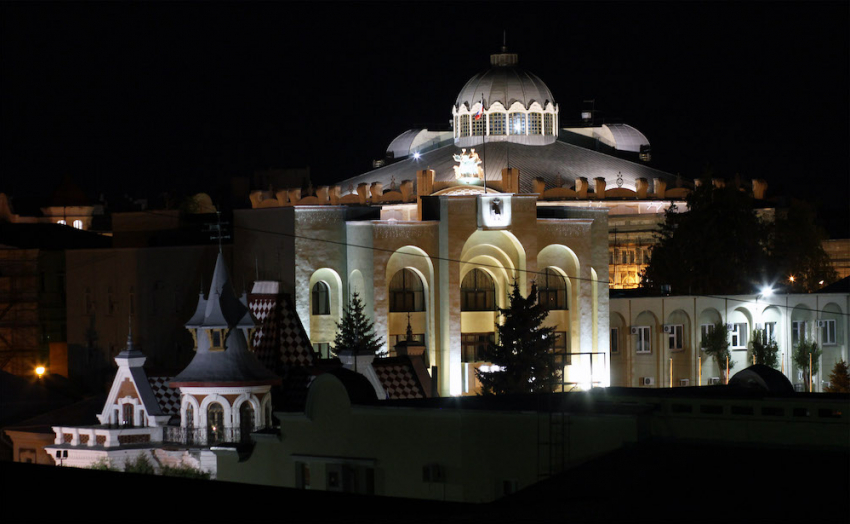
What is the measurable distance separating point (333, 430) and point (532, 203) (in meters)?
40.5

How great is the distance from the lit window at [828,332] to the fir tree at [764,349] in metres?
2.32

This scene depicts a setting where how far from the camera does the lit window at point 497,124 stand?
325 ft

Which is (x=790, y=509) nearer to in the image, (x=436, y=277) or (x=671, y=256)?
(x=436, y=277)

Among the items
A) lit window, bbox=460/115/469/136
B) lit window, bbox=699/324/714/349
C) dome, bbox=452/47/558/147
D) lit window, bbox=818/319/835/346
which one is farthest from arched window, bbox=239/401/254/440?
lit window, bbox=460/115/469/136

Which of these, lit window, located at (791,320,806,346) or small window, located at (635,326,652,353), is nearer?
lit window, located at (791,320,806,346)

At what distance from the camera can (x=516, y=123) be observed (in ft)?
327

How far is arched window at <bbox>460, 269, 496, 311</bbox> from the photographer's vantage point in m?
77.1

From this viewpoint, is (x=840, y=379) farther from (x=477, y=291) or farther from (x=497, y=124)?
(x=497, y=124)

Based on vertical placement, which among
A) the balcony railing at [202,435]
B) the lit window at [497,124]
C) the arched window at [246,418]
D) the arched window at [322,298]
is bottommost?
the balcony railing at [202,435]

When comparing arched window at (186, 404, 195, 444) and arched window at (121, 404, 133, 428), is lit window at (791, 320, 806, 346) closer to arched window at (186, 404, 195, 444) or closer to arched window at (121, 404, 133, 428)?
arched window at (121, 404, 133, 428)

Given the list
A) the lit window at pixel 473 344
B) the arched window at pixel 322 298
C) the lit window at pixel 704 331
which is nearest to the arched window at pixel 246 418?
the arched window at pixel 322 298

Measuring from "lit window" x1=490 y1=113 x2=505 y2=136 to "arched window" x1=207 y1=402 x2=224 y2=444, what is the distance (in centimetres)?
5535

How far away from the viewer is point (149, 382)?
4709 cm

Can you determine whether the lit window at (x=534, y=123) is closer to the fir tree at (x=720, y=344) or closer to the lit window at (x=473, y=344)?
the lit window at (x=473, y=344)
